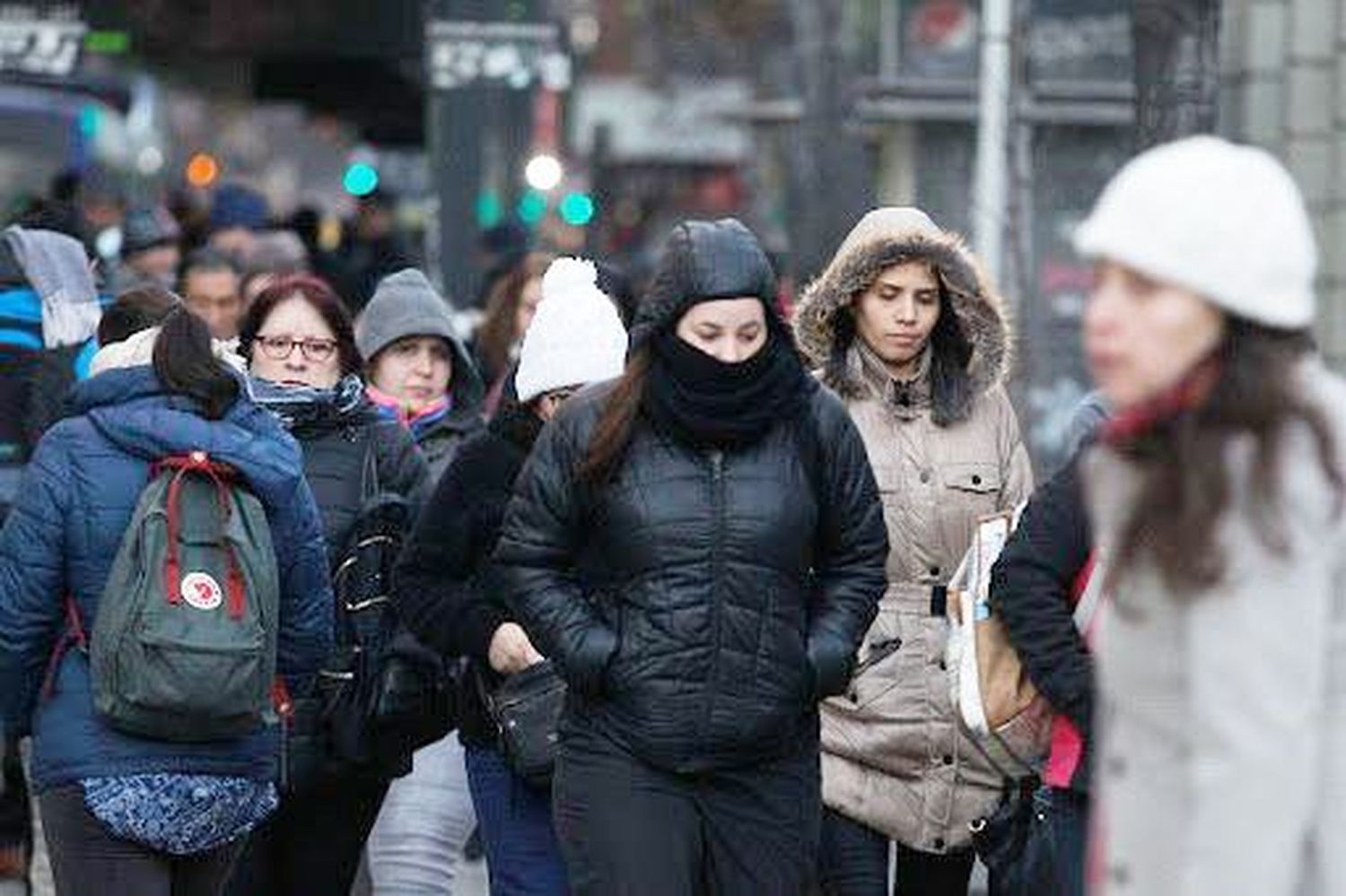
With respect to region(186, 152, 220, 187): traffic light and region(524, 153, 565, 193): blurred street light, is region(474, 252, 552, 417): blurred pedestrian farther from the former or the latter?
region(186, 152, 220, 187): traffic light

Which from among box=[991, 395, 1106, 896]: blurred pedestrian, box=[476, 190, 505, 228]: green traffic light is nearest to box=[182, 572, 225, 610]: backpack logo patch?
box=[991, 395, 1106, 896]: blurred pedestrian

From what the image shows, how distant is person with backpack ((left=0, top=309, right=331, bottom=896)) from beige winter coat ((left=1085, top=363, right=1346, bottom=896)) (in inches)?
134

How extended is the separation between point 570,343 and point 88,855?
176cm

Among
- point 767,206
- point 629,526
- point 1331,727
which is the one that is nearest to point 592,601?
point 629,526

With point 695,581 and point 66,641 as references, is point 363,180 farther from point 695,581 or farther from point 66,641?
point 695,581

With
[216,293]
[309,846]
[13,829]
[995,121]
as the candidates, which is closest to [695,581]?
[309,846]

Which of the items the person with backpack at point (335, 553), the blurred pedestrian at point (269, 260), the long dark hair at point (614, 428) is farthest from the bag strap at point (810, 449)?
the blurred pedestrian at point (269, 260)

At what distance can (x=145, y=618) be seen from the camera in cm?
832

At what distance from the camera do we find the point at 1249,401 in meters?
5.22

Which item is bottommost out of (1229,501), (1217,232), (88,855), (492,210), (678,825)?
(88,855)

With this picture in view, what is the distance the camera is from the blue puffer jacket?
8.40m

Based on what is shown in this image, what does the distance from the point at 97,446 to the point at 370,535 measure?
132 cm

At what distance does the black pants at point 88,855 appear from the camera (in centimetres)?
845

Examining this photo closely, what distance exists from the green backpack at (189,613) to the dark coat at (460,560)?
0.64 meters
